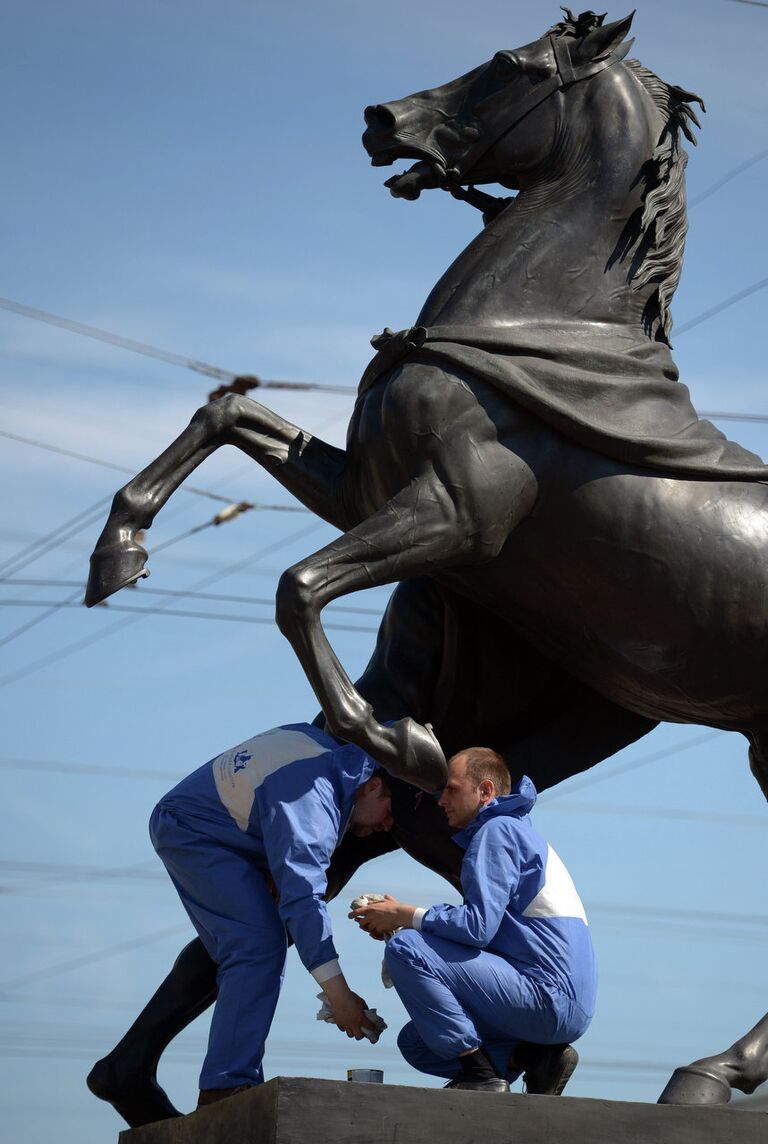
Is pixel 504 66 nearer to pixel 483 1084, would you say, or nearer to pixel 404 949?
pixel 404 949

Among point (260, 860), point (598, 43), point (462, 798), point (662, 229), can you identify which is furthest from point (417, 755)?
point (598, 43)

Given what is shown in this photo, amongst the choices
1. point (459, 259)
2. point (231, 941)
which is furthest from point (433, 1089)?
point (459, 259)

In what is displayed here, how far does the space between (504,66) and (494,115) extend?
17cm

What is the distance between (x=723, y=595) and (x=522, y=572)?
0.61 metres

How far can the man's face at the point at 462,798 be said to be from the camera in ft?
16.3

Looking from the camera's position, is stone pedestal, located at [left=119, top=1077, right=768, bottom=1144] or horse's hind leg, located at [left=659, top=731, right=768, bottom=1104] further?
horse's hind leg, located at [left=659, top=731, right=768, bottom=1104]

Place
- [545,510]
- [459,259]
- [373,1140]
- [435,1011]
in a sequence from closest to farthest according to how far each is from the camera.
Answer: [373,1140]
[435,1011]
[545,510]
[459,259]

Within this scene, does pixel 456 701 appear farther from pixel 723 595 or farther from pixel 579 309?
pixel 579 309

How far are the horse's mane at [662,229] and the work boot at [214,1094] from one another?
8.75 feet

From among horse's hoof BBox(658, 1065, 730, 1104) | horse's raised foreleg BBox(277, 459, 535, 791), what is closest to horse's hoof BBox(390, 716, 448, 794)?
horse's raised foreleg BBox(277, 459, 535, 791)

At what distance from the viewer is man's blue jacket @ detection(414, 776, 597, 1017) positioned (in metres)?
4.70

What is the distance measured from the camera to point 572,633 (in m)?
5.35

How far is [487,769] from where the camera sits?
5.04 m

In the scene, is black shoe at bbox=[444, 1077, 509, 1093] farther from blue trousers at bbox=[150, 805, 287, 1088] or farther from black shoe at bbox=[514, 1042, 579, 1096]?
blue trousers at bbox=[150, 805, 287, 1088]
